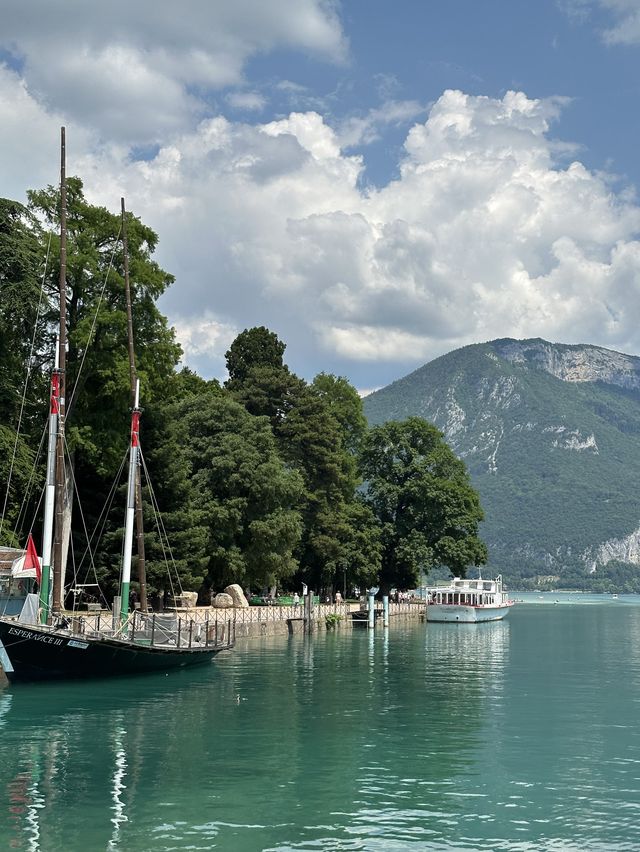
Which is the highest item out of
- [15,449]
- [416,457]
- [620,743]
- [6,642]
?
[416,457]

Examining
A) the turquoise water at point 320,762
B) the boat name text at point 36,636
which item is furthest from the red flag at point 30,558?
the turquoise water at point 320,762

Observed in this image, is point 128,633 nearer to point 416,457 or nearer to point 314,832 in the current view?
point 314,832

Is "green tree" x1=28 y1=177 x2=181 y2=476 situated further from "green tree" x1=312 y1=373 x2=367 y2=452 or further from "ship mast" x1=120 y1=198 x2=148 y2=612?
"green tree" x1=312 y1=373 x2=367 y2=452

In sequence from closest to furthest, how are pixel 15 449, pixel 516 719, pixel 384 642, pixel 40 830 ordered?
pixel 40 830, pixel 516 719, pixel 15 449, pixel 384 642

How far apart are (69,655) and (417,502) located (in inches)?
2509

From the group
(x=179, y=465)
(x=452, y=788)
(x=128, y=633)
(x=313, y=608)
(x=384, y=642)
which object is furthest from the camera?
(x=313, y=608)

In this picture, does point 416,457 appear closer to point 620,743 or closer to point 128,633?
Answer: point 128,633

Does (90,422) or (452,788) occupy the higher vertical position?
(90,422)

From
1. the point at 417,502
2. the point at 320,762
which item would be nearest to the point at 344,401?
the point at 417,502

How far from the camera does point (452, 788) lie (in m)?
21.0

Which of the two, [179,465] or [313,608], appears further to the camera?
[313,608]

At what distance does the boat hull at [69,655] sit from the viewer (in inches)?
1321

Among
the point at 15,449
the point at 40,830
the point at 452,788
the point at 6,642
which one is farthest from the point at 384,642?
the point at 40,830

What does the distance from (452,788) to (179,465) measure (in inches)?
1394
